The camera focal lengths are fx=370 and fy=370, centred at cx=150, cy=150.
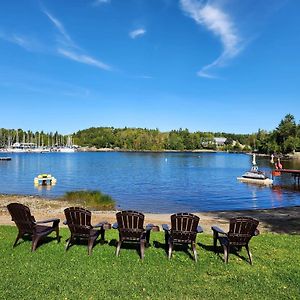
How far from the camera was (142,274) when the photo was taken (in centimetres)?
874

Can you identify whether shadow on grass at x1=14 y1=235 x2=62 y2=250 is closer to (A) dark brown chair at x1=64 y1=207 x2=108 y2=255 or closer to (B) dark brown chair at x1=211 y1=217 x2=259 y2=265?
(A) dark brown chair at x1=64 y1=207 x2=108 y2=255

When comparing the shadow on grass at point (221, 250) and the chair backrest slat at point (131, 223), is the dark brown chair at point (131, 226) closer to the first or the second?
the chair backrest slat at point (131, 223)

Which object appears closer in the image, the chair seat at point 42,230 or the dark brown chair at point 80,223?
the dark brown chair at point 80,223

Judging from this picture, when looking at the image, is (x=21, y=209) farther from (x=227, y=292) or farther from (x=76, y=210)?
(x=227, y=292)

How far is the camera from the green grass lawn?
24.9 feet

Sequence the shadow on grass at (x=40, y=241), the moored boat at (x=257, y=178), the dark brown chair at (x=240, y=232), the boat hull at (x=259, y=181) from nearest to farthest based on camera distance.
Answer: the dark brown chair at (x=240, y=232) < the shadow on grass at (x=40, y=241) < the boat hull at (x=259, y=181) < the moored boat at (x=257, y=178)

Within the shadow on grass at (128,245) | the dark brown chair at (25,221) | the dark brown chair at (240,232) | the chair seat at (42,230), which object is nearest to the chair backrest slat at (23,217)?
the dark brown chair at (25,221)

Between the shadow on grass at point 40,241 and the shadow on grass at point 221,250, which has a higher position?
the shadow on grass at point 40,241

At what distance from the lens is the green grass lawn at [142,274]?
759 centimetres

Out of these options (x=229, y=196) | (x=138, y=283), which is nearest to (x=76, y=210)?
(x=138, y=283)

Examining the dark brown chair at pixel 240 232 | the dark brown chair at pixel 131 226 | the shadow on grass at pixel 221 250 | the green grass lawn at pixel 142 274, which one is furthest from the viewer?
the shadow on grass at pixel 221 250

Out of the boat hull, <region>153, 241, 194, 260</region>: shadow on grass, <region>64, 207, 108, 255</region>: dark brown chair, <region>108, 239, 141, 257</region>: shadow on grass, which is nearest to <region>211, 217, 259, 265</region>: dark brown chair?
<region>153, 241, 194, 260</region>: shadow on grass

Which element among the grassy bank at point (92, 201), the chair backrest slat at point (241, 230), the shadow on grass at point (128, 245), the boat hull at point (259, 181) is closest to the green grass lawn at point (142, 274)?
the shadow on grass at point (128, 245)

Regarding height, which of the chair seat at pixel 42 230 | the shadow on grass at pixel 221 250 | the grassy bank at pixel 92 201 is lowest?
the grassy bank at pixel 92 201
